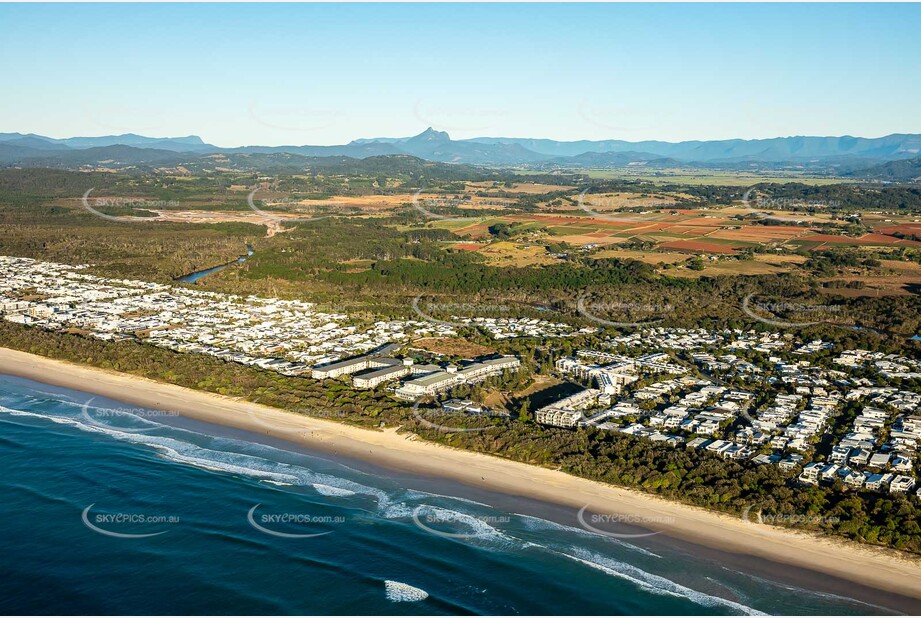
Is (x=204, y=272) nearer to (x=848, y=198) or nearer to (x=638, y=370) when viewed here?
(x=638, y=370)

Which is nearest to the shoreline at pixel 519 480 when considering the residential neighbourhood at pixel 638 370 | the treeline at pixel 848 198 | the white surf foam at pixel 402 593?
the residential neighbourhood at pixel 638 370

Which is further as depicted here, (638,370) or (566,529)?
(638,370)

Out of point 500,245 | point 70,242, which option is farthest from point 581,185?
point 70,242

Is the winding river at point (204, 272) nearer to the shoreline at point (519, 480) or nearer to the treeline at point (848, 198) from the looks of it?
the shoreline at point (519, 480)

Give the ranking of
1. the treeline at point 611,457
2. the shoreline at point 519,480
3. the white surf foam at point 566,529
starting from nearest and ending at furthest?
the shoreline at point 519,480
the white surf foam at point 566,529
the treeline at point 611,457

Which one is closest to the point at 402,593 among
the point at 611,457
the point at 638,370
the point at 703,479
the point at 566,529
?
the point at 566,529

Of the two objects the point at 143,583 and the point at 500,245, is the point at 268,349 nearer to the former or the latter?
the point at 143,583

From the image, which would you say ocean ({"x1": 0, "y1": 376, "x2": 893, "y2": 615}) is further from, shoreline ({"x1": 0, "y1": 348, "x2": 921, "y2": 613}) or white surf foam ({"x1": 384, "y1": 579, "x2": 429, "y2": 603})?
shoreline ({"x1": 0, "y1": 348, "x2": 921, "y2": 613})
